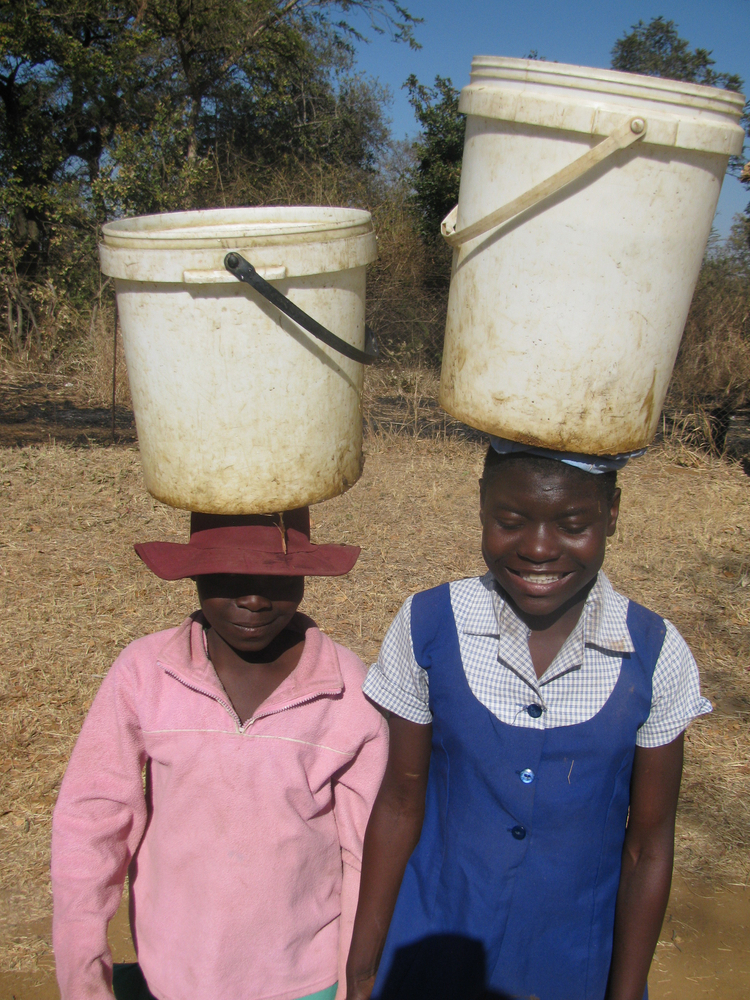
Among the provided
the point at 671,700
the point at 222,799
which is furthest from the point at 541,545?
the point at 222,799

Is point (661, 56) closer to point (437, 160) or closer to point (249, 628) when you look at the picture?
point (437, 160)

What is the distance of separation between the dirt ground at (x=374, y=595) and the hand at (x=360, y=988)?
112 centimetres

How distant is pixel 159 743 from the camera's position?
55.7 inches

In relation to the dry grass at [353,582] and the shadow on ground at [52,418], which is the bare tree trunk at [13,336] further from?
the dry grass at [353,582]

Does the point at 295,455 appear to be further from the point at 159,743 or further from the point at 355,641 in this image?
the point at 355,641

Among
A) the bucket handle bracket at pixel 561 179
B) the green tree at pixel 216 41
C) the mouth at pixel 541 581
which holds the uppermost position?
the green tree at pixel 216 41

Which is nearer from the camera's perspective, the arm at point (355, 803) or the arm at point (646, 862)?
the arm at point (646, 862)

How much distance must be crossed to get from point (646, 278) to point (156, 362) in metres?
0.80

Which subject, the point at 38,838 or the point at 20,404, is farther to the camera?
the point at 20,404

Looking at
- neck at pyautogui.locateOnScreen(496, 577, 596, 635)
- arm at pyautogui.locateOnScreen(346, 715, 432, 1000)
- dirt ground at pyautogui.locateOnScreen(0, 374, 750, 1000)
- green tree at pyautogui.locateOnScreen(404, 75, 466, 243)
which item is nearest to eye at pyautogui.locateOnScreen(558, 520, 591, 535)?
neck at pyautogui.locateOnScreen(496, 577, 596, 635)

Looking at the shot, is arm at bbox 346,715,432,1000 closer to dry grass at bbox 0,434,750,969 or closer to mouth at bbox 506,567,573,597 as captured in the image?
mouth at bbox 506,567,573,597

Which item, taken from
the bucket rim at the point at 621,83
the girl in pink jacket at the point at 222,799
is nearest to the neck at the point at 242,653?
the girl in pink jacket at the point at 222,799

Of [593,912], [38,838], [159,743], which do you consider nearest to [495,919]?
[593,912]

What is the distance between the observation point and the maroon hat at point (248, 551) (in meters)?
1.38
